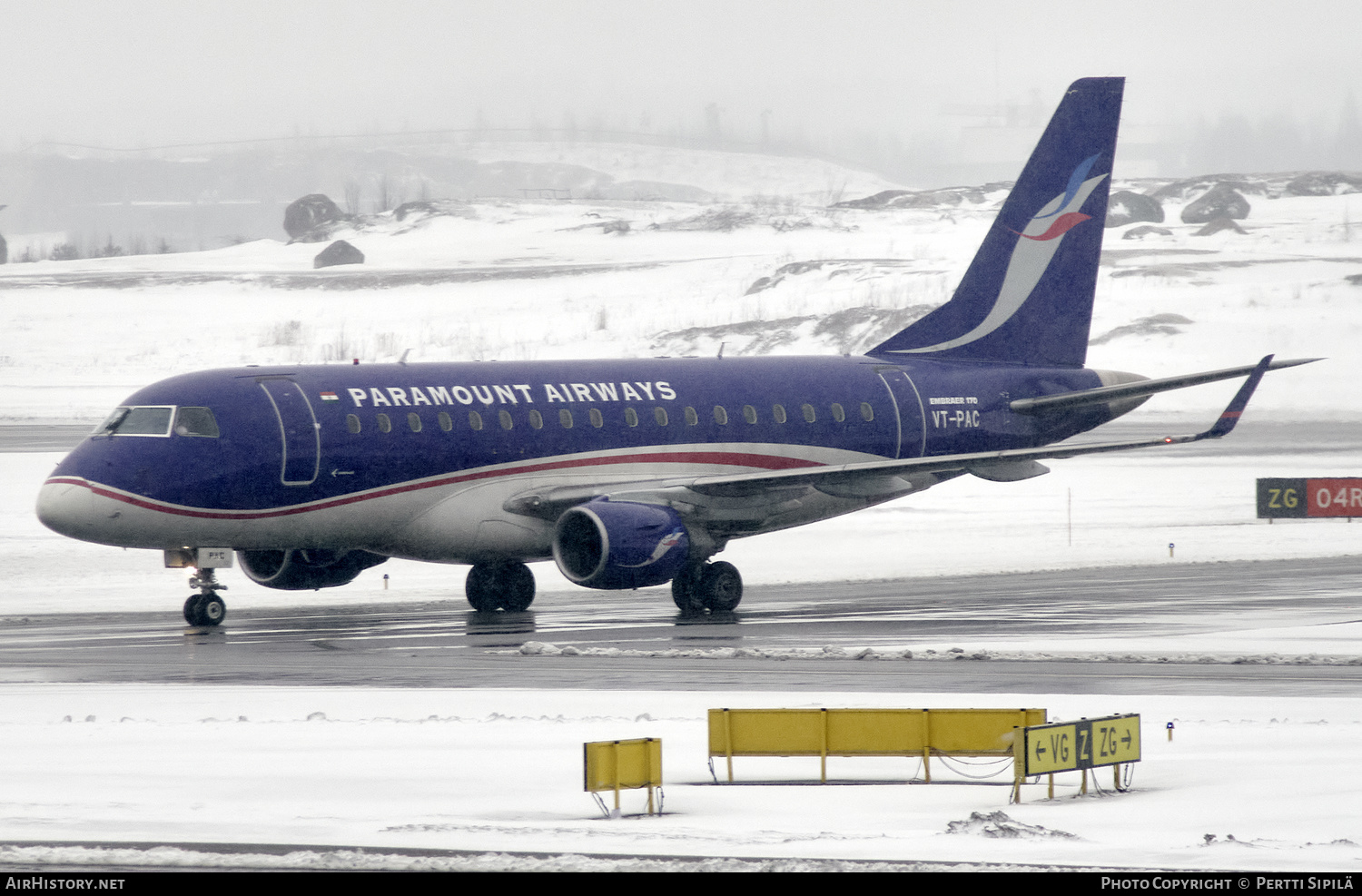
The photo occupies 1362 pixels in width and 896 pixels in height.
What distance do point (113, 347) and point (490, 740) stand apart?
3738 inches

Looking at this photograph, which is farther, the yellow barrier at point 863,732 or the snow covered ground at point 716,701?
the yellow barrier at point 863,732

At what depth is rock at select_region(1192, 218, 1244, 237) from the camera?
5497 inches

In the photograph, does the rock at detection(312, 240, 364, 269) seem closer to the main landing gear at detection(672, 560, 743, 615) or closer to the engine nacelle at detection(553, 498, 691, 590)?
the main landing gear at detection(672, 560, 743, 615)

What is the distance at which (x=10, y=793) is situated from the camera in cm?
1427

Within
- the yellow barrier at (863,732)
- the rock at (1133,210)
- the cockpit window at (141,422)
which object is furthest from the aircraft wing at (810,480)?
the rock at (1133,210)

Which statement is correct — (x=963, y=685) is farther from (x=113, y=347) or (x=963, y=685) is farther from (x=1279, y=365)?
(x=113, y=347)

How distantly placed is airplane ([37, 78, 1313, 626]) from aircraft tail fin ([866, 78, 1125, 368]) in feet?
0.14

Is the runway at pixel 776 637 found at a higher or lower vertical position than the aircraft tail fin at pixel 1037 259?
lower

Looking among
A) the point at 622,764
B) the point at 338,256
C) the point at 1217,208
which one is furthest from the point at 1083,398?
the point at 338,256

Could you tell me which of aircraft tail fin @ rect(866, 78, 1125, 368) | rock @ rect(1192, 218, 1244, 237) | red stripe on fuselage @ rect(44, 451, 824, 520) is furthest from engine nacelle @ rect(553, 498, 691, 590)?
rock @ rect(1192, 218, 1244, 237)

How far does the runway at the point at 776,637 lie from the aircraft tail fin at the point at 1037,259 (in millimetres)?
4675

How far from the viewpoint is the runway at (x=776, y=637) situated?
2134 centimetres

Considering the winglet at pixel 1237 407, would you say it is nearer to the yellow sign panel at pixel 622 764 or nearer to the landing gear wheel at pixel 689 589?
the landing gear wheel at pixel 689 589

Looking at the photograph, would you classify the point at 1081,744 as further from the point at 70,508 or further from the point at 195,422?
the point at 70,508
